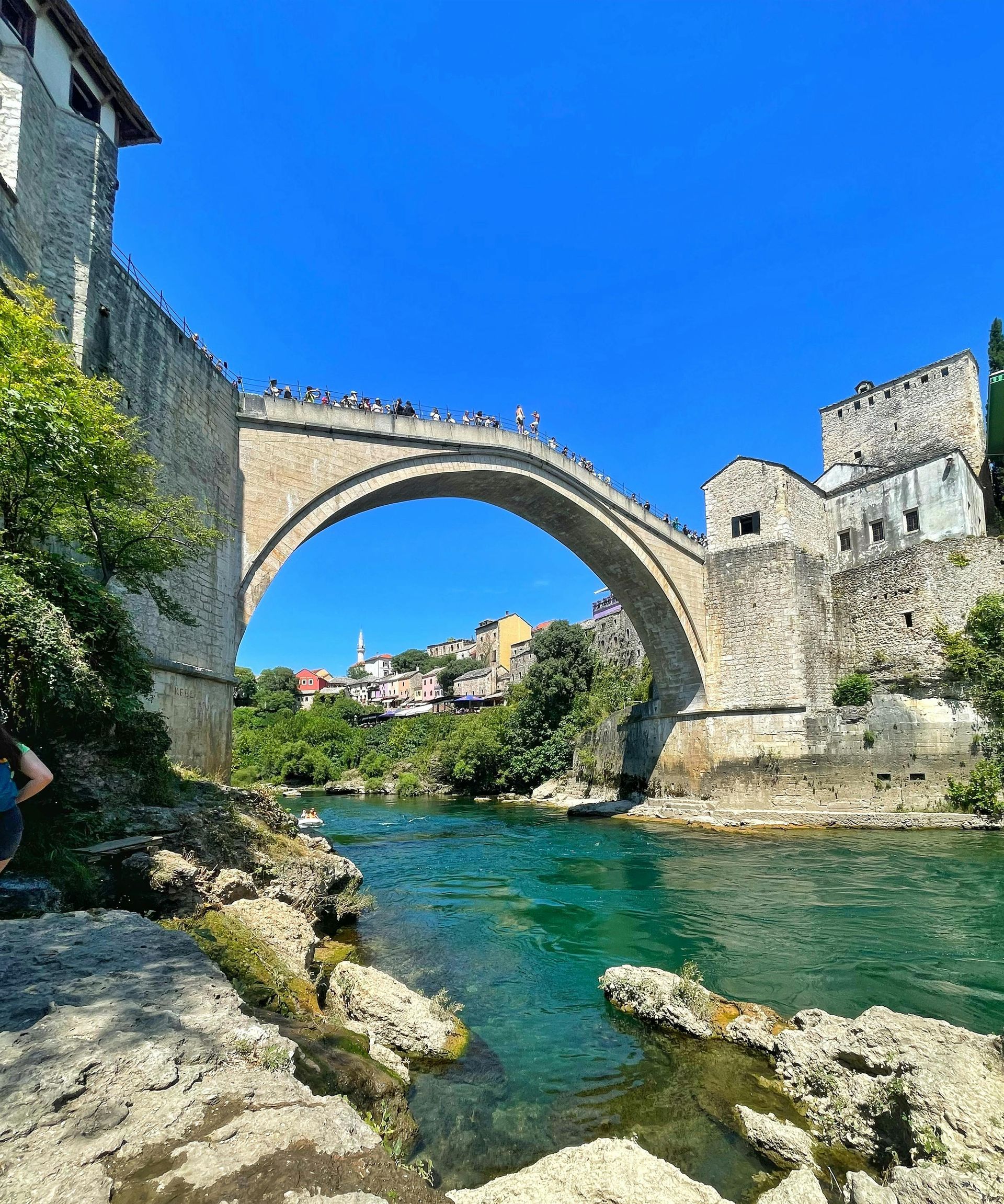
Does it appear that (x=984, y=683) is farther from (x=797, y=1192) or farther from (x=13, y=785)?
(x=13, y=785)

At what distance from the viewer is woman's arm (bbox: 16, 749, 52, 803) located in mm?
2408

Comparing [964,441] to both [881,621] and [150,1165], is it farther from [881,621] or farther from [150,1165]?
[150,1165]

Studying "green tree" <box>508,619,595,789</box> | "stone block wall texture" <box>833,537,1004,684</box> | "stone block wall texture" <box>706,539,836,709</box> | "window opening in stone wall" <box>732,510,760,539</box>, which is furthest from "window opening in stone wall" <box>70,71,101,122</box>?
"green tree" <box>508,619,595,789</box>

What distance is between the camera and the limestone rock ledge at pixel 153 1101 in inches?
58.2

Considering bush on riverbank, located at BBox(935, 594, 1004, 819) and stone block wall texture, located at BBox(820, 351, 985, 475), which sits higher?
stone block wall texture, located at BBox(820, 351, 985, 475)

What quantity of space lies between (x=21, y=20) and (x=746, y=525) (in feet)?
60.9

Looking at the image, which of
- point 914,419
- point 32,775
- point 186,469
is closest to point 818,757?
point 914,419

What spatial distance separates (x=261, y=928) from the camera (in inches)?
198

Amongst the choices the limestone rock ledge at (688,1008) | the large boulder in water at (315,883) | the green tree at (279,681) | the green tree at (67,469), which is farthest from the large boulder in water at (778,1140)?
the green tree at (279,681)

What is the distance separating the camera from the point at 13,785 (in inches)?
92.8

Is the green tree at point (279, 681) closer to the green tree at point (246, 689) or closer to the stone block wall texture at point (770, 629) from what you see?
the green tree at point (246, 689)

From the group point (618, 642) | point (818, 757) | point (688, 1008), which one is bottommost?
point (688, 1008)

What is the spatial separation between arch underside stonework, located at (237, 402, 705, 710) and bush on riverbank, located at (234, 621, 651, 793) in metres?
5.15

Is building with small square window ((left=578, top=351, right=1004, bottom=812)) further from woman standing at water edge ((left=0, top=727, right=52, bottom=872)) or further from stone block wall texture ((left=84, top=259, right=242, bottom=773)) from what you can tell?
woman standing at water edge ((left=0, top=727, right=52, bottom=872))
